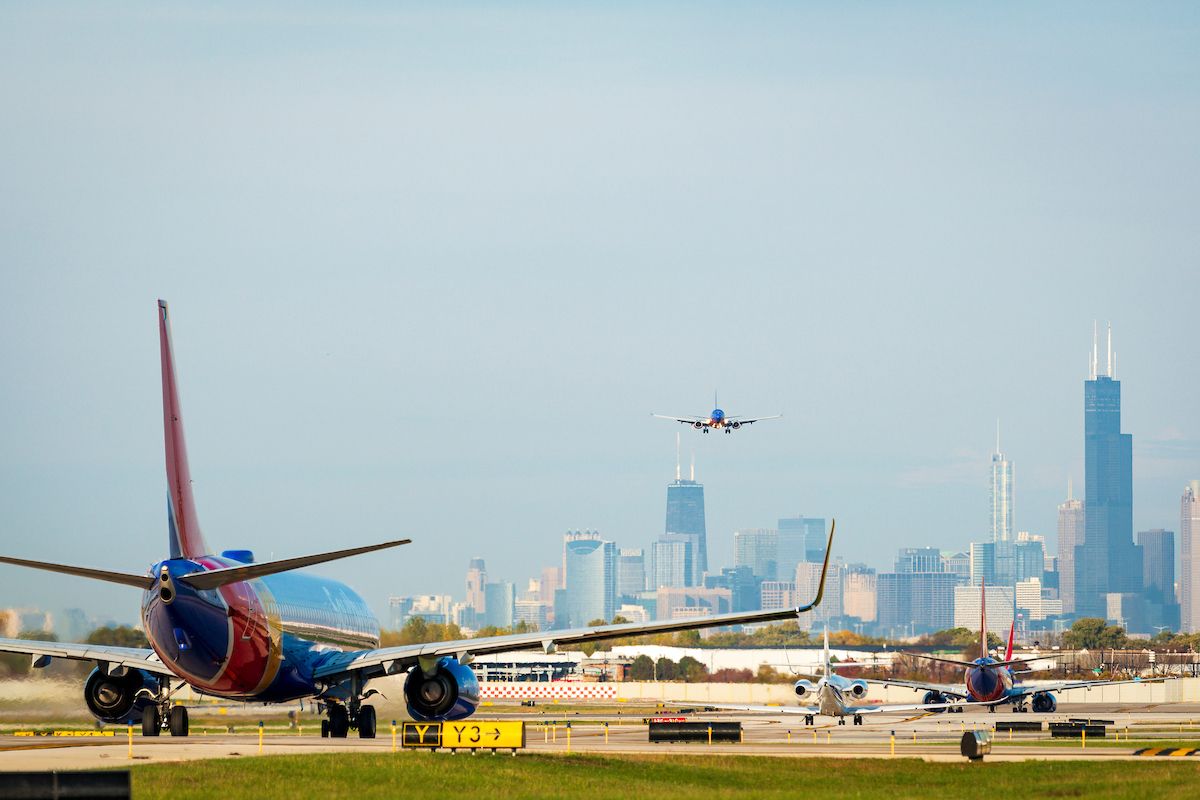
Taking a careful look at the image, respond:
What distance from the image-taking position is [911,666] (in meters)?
198

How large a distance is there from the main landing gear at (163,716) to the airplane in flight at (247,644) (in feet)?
0.13

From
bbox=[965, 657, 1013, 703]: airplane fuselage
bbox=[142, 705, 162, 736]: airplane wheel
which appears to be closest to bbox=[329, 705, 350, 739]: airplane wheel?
bbox=[142, 705, 162, 736]: airplane wheel

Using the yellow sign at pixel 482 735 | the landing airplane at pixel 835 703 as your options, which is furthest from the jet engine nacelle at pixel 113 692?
the landing airplane at pixel 835 703

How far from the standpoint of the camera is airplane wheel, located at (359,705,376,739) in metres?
56.5

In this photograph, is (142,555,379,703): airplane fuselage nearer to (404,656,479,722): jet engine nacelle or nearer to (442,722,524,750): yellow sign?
(404,656,479,722): jet engine nacelle

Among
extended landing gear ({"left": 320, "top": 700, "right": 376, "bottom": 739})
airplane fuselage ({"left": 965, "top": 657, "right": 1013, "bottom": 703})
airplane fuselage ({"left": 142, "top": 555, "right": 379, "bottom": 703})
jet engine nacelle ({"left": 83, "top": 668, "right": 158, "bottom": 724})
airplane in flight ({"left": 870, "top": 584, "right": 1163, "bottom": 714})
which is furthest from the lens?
airplane in flight ({"left": 870, "top": 584, "right": 1163, "bottom": 714})

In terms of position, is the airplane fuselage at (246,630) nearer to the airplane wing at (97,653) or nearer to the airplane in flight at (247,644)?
the airplane in flight at (247,644)

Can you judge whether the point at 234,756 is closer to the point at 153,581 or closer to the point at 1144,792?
the point at 153,581

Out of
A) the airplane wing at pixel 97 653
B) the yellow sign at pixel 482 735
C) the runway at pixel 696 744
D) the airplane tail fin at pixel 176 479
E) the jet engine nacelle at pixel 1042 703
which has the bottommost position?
the jet engine nacelle at pixel 1042 703

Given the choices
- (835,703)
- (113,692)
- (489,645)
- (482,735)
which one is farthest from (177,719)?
(835,703)

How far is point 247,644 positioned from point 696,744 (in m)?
20.7

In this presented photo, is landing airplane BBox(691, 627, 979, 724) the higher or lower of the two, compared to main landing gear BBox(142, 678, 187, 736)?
lower

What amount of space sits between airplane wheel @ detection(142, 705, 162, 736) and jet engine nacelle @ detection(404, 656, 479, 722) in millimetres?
8345

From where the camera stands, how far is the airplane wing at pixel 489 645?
157ft
